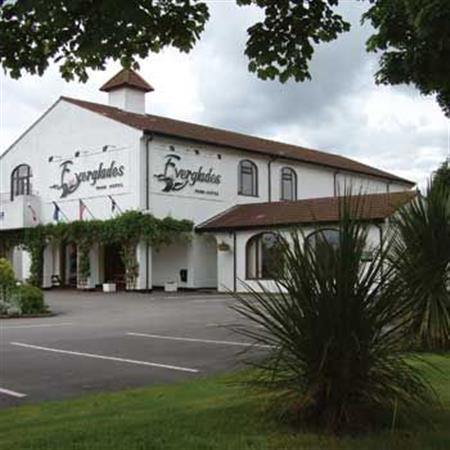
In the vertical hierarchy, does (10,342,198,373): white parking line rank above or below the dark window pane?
below

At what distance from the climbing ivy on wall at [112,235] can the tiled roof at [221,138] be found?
404cm

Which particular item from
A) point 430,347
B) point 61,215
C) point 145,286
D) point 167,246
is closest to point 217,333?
point 430,347

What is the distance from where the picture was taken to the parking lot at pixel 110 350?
10141 millimetres

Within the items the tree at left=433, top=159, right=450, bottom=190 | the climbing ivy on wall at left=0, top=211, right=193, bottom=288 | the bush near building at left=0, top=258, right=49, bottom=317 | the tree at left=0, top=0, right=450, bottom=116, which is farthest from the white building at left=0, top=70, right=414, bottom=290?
the tree at left=0, top=0, right=450, bottom=116

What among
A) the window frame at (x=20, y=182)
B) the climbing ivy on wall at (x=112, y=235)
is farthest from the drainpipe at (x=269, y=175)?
the window frame at (x=20, y=182)

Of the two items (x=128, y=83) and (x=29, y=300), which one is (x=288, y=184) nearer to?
(x=128, y=83)

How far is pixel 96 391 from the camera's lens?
9414mm

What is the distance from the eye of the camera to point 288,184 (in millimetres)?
42031

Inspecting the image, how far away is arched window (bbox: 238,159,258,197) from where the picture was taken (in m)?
39.3

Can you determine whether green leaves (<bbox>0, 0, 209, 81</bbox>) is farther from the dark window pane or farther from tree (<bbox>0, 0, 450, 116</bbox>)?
the dark window pane

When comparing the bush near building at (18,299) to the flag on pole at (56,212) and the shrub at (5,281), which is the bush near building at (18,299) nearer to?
the shrub at (5,281)

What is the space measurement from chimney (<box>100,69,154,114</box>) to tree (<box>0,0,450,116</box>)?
30961mm

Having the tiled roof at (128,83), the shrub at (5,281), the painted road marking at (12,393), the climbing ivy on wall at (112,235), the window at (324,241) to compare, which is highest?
the tiled roof at (128,83)

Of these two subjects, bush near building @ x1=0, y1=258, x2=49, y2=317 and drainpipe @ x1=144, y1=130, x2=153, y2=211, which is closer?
bush near building @ x1=0, y1=258, x2=49, y2=317
